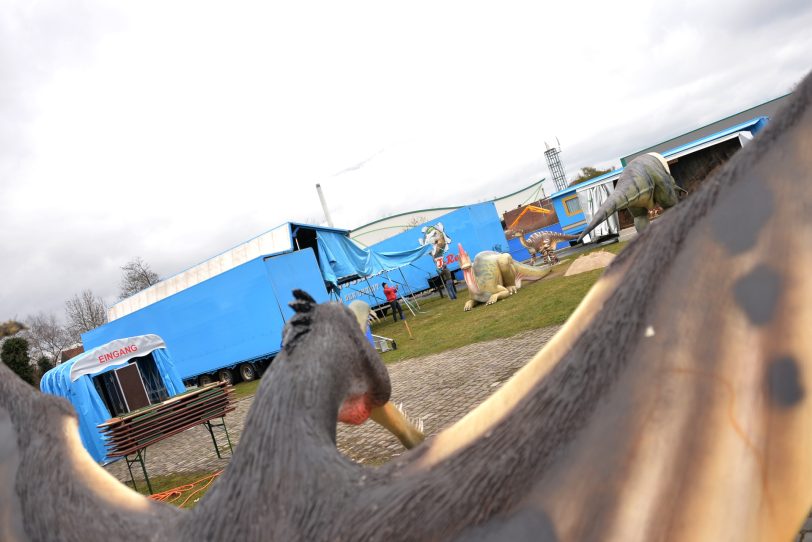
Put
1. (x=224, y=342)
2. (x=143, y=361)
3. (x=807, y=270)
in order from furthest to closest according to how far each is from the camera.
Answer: (x=224, y=342), (x=143, y=361), (x=807, y=270)

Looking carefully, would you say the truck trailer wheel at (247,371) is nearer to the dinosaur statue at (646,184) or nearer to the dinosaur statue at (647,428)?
the dinosaur statue at (646,184)

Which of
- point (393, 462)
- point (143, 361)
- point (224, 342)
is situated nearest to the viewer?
point (393, 462)

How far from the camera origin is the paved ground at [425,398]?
17.9 ft

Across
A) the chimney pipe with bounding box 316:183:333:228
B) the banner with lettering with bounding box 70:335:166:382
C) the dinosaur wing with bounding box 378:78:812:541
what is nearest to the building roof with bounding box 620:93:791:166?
the chimney pipe with bounding box 316:183:333:228

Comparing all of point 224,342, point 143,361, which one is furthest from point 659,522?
point 224,342

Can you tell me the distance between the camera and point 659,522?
77 centimetres

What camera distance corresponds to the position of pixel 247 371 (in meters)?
14.8

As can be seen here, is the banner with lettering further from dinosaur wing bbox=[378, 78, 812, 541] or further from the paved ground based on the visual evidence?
dinosaur wing bbox=[378, 78, 812, 541]

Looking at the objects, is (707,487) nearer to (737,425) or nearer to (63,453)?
(737,425)

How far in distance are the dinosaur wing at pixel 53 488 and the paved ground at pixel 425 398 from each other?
3.85 meters

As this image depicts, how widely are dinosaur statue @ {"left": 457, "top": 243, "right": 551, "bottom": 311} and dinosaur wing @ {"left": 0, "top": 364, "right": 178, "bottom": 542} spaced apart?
13.3 metres

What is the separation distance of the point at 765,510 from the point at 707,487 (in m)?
0.08

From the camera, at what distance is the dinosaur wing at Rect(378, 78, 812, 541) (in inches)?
29.4

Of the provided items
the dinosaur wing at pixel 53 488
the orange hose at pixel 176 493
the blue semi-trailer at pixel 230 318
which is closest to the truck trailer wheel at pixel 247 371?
the blue semi-trailer at pixel 230 318
